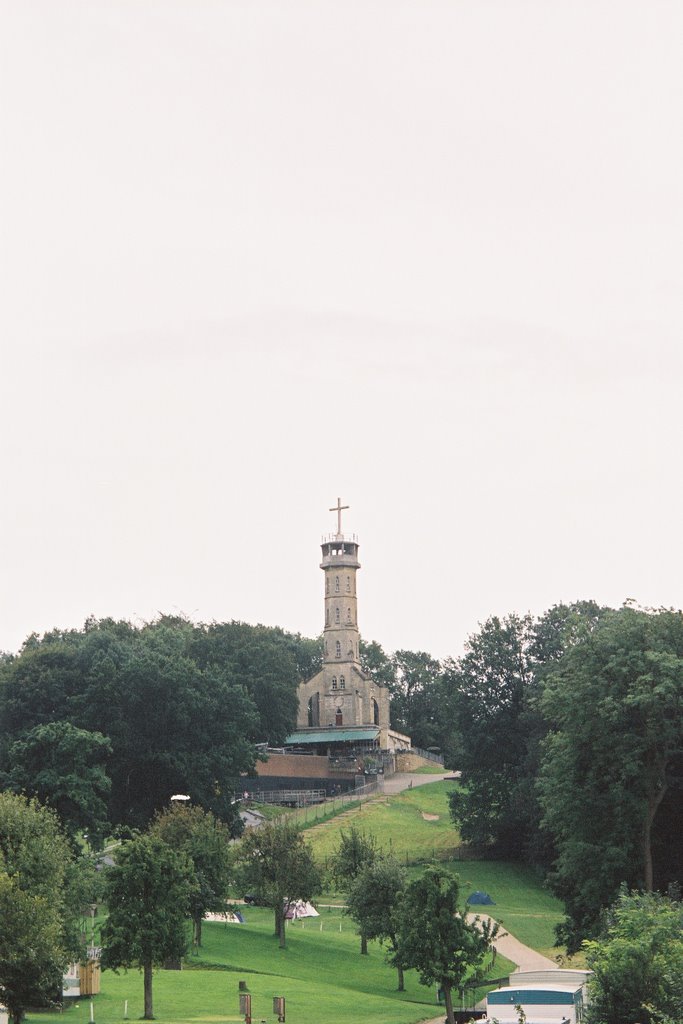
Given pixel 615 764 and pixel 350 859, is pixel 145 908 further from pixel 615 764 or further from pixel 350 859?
pixel 350 859

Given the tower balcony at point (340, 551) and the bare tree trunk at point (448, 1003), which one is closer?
the bare tree trunk at point (448, 1003)

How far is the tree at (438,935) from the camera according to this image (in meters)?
40.1

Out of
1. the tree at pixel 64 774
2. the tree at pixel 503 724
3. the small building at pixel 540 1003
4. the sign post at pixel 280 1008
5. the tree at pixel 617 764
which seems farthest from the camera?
the tree at pixel 503 724

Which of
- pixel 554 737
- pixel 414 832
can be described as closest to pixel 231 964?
pixel 554 737

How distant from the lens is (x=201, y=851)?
50.4m

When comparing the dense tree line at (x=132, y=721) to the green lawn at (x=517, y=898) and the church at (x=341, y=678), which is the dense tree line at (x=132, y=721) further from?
the church at (x=341, y=678)

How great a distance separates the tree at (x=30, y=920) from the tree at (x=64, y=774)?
82.0ft

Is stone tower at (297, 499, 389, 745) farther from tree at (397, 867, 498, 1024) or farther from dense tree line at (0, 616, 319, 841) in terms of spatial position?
tree at (397, 867, 498, 1024)

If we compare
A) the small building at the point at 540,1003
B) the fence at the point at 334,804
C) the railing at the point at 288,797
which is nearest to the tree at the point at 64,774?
the fence at the point at 334,804

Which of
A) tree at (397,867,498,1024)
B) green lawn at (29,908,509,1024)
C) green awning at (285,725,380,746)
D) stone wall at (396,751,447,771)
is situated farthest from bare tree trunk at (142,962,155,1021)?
green awning at (285,725,380,746)

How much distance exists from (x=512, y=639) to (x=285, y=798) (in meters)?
22.2

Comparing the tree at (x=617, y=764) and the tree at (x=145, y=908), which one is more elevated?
the tree at (x=617, y=764)

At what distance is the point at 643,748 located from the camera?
146 ft

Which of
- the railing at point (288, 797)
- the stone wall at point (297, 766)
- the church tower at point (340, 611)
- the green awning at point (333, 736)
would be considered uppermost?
the church tower at point (340, 611)
